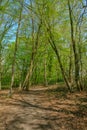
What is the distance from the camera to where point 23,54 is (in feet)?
115

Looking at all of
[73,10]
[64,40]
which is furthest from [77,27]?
[64,40]

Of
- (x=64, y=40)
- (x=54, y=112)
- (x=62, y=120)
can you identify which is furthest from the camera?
(x=64, y=40)

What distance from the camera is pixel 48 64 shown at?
4412 centimetres

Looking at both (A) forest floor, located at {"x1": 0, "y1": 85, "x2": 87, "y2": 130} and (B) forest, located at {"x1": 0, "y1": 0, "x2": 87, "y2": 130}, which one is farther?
(B) forest, located at {"x1": 0, "y1": 0, "x2": 87, "y2": 130}

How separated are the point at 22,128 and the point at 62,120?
7.09 feet

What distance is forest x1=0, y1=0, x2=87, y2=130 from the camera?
11008 millimetres

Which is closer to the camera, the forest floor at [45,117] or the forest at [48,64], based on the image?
the forest floor at [45,117]

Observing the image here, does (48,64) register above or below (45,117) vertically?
above

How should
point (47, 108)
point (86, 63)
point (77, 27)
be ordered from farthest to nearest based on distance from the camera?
1. point (86, 63)
2. point (77, 27)
3. point (47, 108)

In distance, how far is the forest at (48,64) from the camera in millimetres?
11008

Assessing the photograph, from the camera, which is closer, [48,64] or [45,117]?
[45,117]

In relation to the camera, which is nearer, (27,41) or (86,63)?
(86,63)

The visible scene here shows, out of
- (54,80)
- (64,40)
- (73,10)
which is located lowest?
(54,80)

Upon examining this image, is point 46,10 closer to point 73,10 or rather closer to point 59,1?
point 59,1
